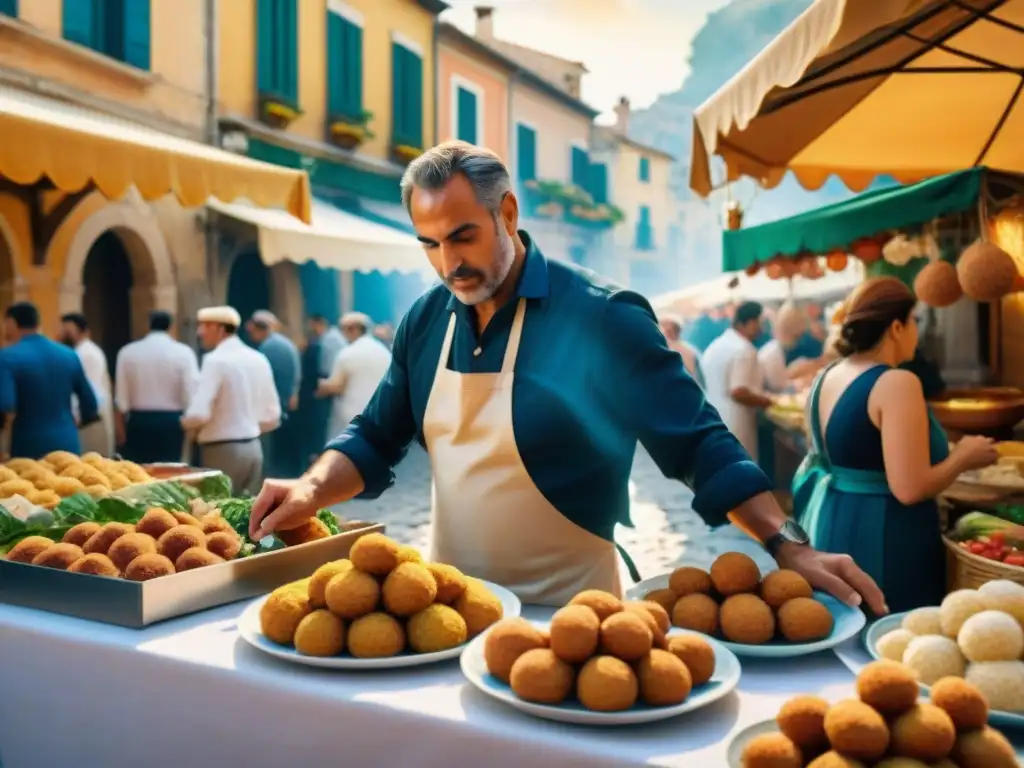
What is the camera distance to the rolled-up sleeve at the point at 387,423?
8.69ft

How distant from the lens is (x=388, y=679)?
1690 millimetres

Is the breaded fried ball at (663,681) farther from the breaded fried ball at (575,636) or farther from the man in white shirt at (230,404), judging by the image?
the man in white shirt at (230,404)

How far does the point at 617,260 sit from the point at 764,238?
29.3 meters

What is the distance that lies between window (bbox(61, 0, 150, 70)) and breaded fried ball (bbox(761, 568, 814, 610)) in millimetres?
9842

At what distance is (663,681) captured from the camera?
1465 millimetres

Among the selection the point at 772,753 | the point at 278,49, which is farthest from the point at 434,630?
the point at 278,49

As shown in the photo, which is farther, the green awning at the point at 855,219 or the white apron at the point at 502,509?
the green awning at the point at 855,219

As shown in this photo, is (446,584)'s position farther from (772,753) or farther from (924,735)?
(924,735)

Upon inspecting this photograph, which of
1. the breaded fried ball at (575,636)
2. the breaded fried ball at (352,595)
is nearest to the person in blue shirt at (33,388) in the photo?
the breaded fried ball at (352,595)

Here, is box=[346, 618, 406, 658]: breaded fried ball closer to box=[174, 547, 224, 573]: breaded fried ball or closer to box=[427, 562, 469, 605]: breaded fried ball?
box=[427, 562, 469, 605]: breaded fried ball

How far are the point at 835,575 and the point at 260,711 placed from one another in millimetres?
1083

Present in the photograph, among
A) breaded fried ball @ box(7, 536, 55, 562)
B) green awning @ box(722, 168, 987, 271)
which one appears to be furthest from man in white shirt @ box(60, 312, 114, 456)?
breaded fried ball @ box(7, 536, 55, 562)

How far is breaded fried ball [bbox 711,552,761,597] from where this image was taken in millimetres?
1837

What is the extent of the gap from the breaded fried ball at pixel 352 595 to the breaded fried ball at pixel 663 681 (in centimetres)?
51
